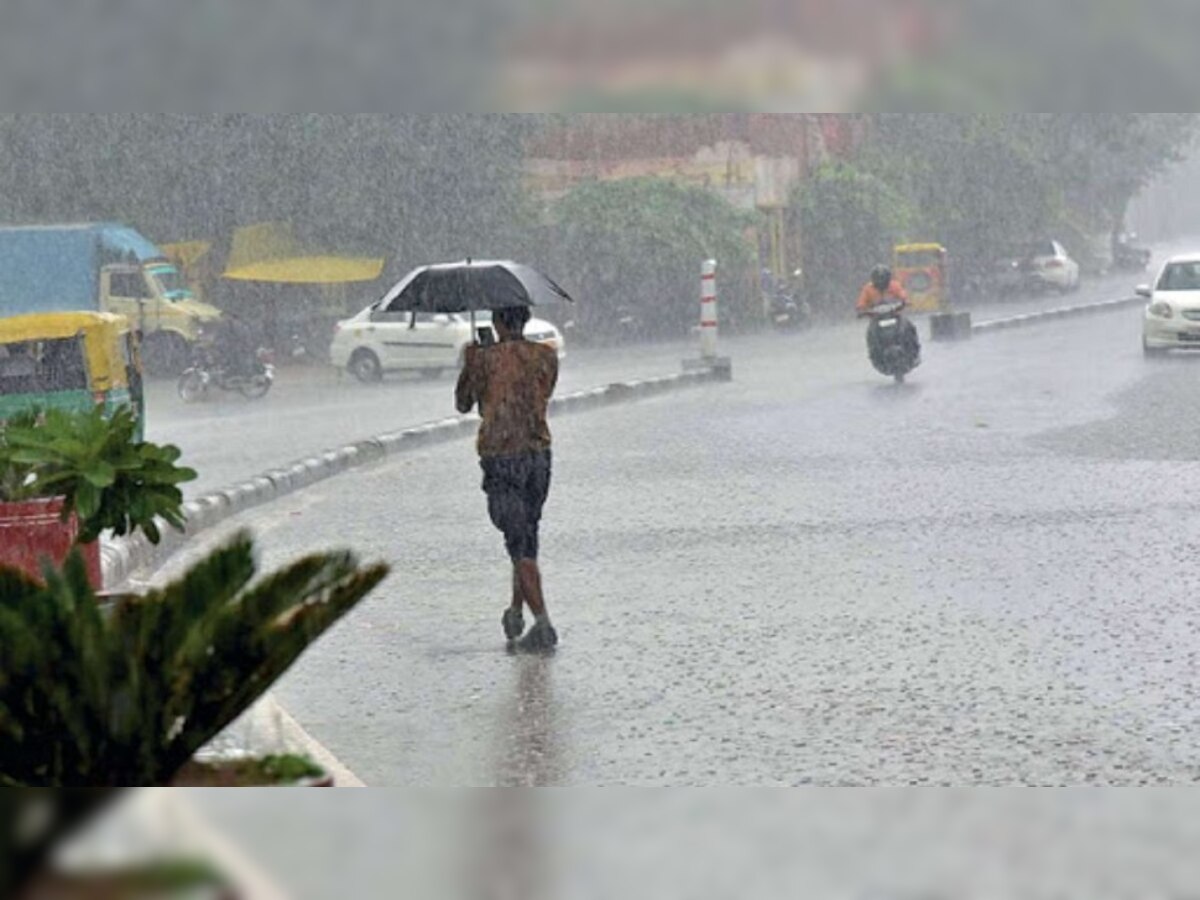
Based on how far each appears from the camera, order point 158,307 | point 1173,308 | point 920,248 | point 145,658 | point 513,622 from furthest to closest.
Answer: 1. point 1173,308
2. point 920,248
3. point 158,307
4. point 513,622
5. point 145,658

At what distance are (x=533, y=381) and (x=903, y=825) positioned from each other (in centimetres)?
251

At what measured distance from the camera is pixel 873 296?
17203 millimetres

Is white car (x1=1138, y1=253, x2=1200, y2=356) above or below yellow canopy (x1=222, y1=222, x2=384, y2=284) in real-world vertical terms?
below

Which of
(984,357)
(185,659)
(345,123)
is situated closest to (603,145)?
(345,123)

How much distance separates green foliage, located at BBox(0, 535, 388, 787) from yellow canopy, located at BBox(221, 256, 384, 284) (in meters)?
11.9

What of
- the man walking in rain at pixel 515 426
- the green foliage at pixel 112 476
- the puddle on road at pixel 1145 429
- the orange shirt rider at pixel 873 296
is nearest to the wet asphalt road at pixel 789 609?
the puddle on road at pixel 1145 429

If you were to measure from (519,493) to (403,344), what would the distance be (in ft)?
39.9

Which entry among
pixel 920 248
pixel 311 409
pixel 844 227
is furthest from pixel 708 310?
pixel 311 409

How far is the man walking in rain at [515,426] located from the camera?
8.07 metres

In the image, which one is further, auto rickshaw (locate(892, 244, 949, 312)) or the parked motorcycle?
the parked motorcycle

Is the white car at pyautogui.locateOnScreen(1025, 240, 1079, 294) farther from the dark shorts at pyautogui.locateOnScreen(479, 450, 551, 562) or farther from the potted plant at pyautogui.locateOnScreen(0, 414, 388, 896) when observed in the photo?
the potted plant at pyautogui.locateOnScreen(0, 414, 388, 896)

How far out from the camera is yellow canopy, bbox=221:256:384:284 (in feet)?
54.9

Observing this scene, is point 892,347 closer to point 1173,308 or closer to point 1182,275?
point 1182,275

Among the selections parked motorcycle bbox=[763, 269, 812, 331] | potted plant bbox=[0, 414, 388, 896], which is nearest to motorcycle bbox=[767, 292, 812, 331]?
parked motorcycle bbox=[763, 269, 812, 331]
